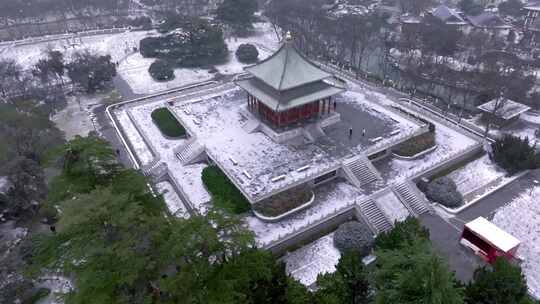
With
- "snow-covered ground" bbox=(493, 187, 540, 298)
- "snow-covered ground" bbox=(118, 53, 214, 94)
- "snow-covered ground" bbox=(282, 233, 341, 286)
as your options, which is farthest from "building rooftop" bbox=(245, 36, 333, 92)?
"snow-covered ground" bbox=(118, 53, 214, 94)

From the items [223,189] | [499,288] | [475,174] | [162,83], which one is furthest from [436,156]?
[162,83]

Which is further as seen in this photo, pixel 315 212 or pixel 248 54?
pixel 248 54

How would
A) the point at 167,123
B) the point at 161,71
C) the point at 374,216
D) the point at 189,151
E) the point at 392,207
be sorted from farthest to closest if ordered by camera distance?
the point at 161,71 < the point at 167,123 < the point at 189,151 < the point at 392,207 < the point at 374,216

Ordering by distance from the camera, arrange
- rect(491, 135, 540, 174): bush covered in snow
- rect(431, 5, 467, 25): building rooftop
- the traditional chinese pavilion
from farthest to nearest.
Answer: rect(431, 5, 467, 25): building rooftop < the traditional chinese pavilion < rect(491, 135, 540, 174): bush covered in snow

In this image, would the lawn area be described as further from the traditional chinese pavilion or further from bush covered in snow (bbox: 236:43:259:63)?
bush covered in snow (bbox: 236:43:259:63)

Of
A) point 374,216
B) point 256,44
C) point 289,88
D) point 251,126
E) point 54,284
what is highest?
point 289,88

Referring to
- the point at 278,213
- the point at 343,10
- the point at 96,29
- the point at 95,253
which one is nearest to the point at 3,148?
the point at 95,253

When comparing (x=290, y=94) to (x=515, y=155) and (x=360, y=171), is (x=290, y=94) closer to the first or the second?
(x=360, y=171)

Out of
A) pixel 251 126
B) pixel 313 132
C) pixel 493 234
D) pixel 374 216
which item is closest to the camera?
pixel 493 234
